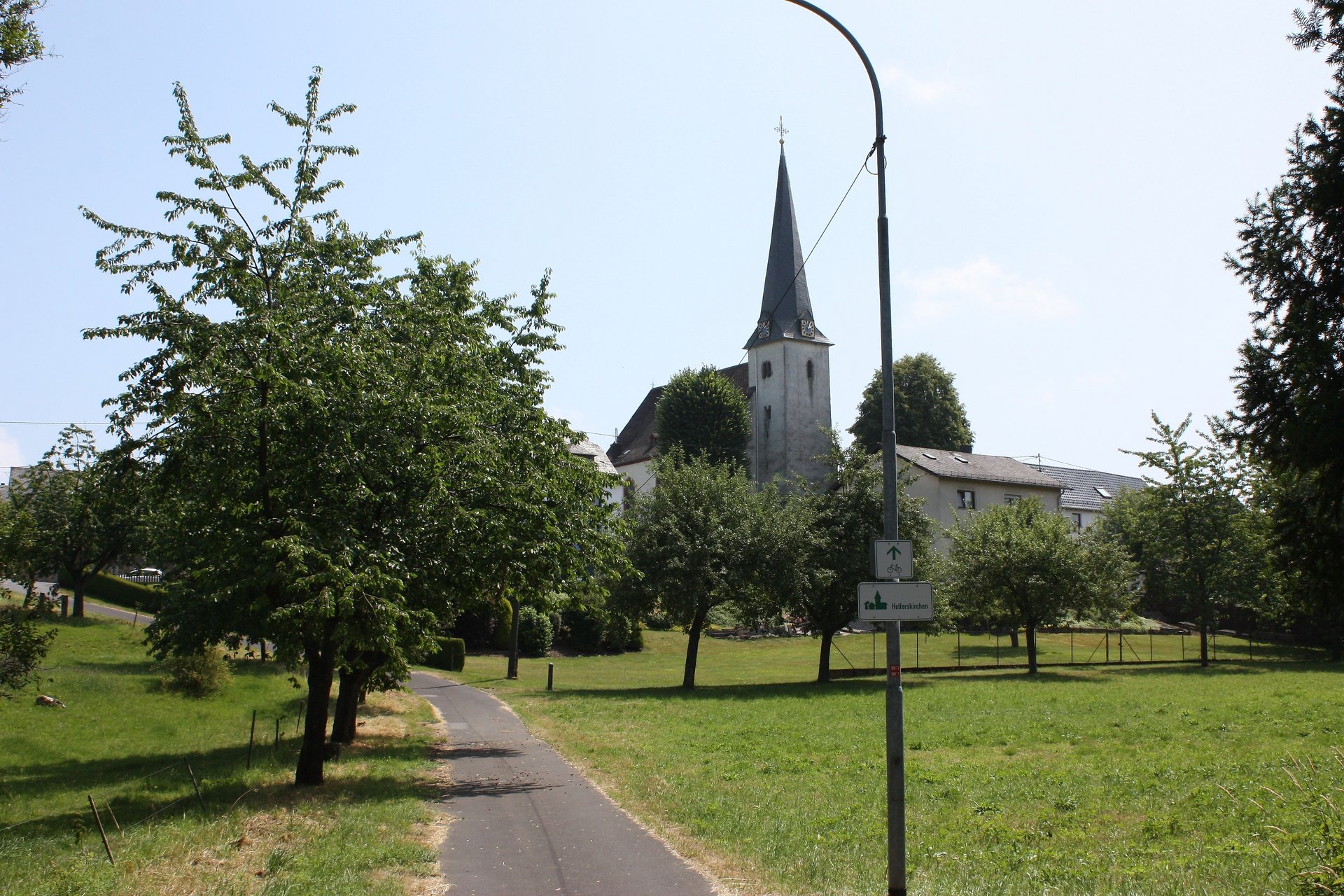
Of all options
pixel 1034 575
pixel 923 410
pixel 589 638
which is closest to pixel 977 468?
pixel 923 410

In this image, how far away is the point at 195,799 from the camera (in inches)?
502

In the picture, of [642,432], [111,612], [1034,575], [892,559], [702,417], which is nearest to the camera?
[892,559]

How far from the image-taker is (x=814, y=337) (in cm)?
8219

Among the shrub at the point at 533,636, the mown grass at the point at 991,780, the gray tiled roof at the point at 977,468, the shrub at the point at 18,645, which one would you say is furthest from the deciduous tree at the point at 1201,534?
the shrub at the point at 18,645

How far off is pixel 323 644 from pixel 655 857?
604 cm

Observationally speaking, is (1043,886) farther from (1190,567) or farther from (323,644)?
(1190,567)

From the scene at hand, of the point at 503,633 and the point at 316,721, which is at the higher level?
the point at 503,633

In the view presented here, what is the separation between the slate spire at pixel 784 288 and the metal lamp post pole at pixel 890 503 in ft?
220

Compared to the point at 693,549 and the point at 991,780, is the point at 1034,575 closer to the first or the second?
the point at 693,549

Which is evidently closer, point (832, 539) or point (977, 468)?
point (832, 539)

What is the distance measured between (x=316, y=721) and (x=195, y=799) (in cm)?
176

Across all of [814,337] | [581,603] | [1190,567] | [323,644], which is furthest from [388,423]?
[814,337]

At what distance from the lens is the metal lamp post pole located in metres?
8.38

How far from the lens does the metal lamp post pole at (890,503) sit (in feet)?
27.5
